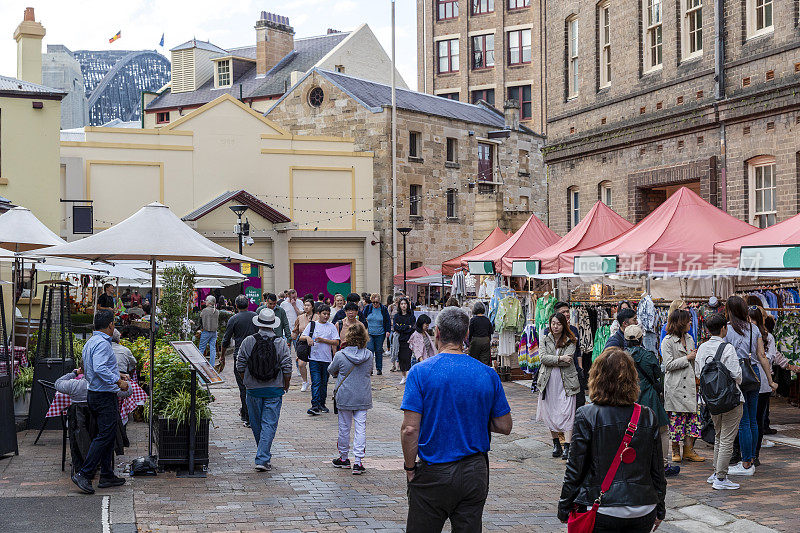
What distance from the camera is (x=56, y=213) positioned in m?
25.9

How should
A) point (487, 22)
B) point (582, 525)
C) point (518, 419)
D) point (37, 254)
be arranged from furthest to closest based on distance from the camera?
point (487, 22), point (518, 419), point (37, 254), point (582, 525)

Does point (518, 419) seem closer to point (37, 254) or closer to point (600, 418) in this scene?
point (37, 254)

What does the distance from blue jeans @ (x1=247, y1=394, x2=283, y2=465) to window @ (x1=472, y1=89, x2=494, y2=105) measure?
51862 millimetres

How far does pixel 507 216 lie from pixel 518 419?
3126 cm

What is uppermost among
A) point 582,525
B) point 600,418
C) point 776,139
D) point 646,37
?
point 646,37

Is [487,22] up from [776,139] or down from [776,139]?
up

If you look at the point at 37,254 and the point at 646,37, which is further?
the point at 646,37

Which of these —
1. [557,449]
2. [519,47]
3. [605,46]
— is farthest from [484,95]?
[557,449]

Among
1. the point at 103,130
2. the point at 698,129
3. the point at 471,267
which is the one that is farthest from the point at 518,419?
the point at 103,130

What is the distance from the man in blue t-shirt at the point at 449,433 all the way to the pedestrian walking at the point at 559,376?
18.3ft

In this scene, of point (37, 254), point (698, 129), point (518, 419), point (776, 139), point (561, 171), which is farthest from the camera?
point (561, 171)

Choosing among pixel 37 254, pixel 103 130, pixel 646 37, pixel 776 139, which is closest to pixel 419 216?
pixel 103 130

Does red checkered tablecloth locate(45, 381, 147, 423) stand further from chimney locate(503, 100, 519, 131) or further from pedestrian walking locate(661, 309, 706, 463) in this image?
chimney locate(503, 100, 519, 131)

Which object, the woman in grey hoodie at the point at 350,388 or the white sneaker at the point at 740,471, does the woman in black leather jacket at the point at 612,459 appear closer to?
the white sneaker at the point at 740,471
